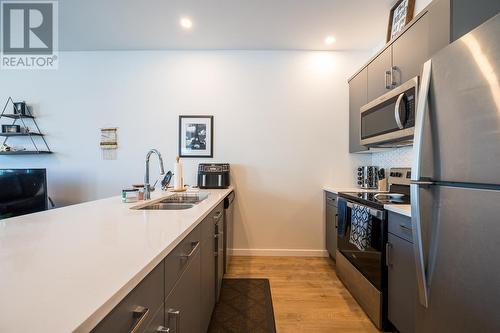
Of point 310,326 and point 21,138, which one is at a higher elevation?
point 21,138

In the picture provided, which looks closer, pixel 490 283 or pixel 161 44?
pixel 490 283

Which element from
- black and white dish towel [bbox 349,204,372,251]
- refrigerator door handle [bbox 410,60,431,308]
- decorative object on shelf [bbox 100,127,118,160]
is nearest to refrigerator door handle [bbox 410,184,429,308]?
refrigerator door handle [bbox 410,60,431,308]

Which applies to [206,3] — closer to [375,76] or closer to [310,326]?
[375,76]

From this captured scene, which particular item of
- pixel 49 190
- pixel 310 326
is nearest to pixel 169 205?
pixel 310 326

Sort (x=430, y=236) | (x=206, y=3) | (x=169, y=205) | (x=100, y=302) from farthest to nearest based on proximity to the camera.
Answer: (x=206, y=3)
(x=169, y=205)
(x=430, y=236)
(x=100, y=302)

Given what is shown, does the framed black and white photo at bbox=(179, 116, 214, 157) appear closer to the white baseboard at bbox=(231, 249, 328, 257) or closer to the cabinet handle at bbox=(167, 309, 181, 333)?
the white baseboard at bbox=(231, 249, 328, 257)

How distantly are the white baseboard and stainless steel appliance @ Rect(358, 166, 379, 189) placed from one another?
100 cm

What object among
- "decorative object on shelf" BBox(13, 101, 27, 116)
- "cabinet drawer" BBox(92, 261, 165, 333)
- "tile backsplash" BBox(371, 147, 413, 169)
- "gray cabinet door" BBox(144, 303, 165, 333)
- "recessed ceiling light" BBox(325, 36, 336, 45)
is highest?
"recessed ceiling light" BBox(325, 36, 336, 45)

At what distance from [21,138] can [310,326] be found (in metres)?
4.09

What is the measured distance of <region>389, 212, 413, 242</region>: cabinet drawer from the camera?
141cm

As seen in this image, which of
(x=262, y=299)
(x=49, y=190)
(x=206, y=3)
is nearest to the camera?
(x=262, y=299)

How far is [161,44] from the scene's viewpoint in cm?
304

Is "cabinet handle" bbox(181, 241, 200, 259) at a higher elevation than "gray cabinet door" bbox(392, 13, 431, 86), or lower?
lower

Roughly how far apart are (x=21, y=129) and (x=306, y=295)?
4007mm
